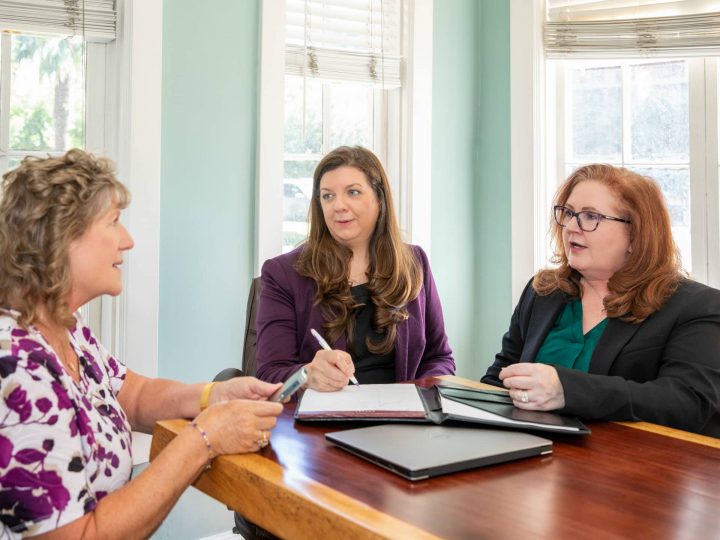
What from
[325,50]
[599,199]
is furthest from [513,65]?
[599,199]

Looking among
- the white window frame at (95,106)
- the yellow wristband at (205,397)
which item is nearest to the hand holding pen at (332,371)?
the yellow wristband at (205,397)

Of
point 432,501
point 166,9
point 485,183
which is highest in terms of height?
point 166,9

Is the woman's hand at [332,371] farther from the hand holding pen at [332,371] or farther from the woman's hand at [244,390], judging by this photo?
the woman's hand at [244,390]

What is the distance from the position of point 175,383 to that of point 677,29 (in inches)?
92.2

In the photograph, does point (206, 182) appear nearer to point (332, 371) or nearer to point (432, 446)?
point (332, 371)

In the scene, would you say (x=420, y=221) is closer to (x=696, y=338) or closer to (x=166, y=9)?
(x=166, y=9)

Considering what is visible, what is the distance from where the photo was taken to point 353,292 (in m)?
2.19

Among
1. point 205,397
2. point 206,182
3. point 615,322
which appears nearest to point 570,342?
point 615,322

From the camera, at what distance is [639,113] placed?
9.75ft

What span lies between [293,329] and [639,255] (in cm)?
98

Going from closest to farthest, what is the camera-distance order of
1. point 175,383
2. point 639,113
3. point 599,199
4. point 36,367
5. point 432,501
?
point 432,501, point 36,367, point 175,383, point 599,199, point 639,113

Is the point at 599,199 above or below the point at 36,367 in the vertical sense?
above

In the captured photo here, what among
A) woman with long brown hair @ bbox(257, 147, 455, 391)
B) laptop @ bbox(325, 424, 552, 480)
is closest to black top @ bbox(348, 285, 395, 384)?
woman with long brown hair @ bbox(257, 147, 455, 391)

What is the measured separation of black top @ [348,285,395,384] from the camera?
215 centimetres
